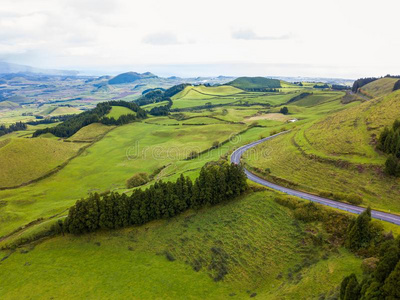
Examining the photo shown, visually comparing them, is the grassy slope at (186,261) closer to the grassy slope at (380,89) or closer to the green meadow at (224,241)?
the green meadow at (224,241)

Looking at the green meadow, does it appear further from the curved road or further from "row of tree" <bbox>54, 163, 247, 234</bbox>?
the curved road

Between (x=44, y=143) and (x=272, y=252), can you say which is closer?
(x=272, y=252)

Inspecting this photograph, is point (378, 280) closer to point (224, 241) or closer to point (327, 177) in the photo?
point (224, 241)

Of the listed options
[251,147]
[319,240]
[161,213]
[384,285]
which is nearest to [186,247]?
[161,213]

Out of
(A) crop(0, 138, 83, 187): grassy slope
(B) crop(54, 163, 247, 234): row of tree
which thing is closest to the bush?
(B) crop(54, 163, 247, 234): row of tree

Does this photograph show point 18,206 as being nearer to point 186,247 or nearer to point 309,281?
point 186,247

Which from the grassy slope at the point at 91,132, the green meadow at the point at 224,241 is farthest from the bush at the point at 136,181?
the grassy slope at the point at 91,132

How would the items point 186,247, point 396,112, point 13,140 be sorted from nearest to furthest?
point 186,247, point 396,112, point 13,140
